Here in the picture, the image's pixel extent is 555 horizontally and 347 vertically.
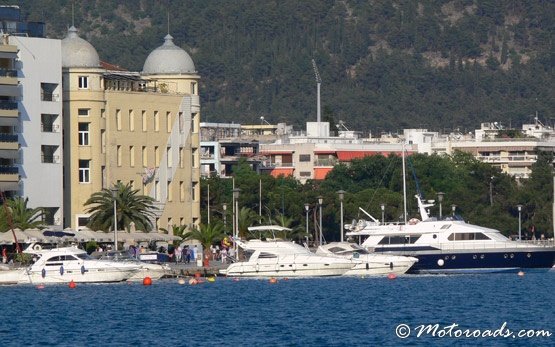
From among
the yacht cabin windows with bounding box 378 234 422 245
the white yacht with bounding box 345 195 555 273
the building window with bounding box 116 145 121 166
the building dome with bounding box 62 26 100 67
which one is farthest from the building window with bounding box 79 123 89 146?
the yacht cabin windows with bounding box 378 234 422 245

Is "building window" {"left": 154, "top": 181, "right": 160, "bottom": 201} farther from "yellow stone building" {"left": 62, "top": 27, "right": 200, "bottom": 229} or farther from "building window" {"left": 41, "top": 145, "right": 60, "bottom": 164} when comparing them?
"building window" {"left": 41, "top": 145, "right": 60, "bottom": 164}

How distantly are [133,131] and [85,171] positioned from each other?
5.47m

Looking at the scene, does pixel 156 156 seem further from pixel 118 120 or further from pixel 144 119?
pixel 118 120

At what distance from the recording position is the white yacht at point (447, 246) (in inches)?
5261

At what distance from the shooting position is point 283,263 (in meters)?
127

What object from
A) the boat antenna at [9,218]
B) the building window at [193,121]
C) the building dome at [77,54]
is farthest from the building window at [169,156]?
the boat antenna at [9,218]

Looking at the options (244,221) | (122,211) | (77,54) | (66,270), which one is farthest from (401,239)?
(77,54)

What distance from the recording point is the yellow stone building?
156 m

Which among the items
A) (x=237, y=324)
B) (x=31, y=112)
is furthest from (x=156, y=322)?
(x=31, y=112)

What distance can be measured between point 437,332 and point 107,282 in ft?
124

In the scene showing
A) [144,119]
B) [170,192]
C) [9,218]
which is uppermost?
[144,119]

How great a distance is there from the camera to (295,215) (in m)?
184

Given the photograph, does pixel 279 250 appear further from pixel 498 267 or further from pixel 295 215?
pixel 295 215

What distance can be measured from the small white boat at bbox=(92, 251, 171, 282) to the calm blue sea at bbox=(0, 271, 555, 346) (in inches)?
29.3
